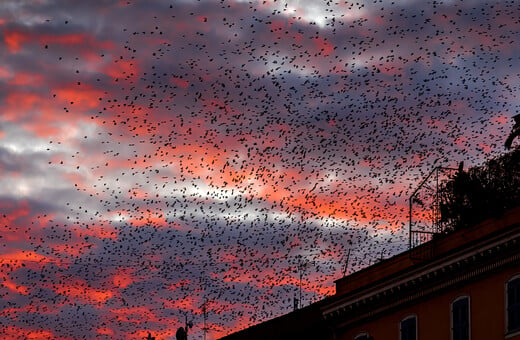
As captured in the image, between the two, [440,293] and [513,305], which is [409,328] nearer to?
[440,293]

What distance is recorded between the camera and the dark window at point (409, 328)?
56375mm

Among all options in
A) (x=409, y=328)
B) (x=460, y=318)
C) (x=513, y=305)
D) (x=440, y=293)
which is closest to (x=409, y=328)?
(x=409, y=328)

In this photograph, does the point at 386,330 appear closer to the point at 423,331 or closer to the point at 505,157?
the point at 423,331

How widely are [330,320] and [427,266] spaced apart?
8.65 meters

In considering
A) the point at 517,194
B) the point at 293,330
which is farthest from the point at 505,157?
the point at 293,330

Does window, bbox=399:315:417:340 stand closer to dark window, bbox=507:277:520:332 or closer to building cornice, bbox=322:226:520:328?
building cornice, bbox=322:226:520:328

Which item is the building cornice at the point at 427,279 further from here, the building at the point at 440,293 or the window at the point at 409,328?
the window at the point at 409,328

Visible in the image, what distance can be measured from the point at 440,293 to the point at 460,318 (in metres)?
1.47

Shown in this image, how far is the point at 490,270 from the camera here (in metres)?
51.5

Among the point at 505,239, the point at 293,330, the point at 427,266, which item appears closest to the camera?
the point at 505,239

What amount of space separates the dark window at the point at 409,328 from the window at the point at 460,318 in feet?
9.13

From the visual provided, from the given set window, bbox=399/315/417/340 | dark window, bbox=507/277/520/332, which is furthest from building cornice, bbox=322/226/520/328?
dark window, bbox=507/277/520/332

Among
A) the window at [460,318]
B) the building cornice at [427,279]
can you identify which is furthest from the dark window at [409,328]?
the window at [460,318]

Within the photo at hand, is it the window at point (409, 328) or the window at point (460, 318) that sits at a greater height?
the window at point (409, 328)
